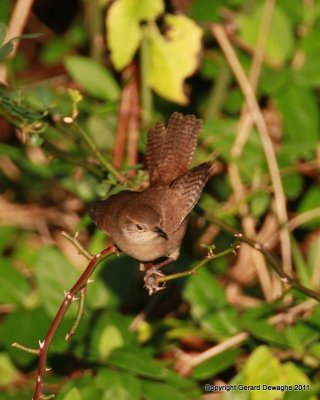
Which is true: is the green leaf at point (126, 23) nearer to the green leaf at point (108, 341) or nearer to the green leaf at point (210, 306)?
the green leaf at point (210, 306)

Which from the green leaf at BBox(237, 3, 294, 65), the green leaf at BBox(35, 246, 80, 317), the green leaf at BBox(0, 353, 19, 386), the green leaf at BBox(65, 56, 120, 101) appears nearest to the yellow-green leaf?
the green leaf at BBox(65, 56, 120, 101)

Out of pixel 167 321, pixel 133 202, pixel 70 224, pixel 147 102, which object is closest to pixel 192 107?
pixel 147 102

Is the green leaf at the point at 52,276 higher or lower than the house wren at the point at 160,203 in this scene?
lower

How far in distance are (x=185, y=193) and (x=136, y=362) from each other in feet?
2.04

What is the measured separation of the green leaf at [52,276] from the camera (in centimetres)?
342

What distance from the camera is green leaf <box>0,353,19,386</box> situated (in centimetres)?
362

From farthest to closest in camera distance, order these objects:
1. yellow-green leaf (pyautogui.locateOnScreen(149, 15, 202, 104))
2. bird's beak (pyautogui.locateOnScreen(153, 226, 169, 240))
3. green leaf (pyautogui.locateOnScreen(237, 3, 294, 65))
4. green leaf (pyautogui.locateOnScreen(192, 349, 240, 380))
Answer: green leaf (pyautogui.locateOnScreen(237, 3, 294, 65)) → yellow-green leaf (pyautogui.locateOnScreen(149, 15, 202, 104)) → green leaf (pyautogui.locateOnScreen(192, 349, 240, 380)) → bird's beak (pyautogui.locateOnScreen(153, 226, 169, 240))

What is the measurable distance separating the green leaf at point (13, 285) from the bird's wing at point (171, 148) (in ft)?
2.29

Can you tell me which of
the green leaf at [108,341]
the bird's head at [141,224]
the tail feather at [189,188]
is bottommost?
the green leaf at [108,341]

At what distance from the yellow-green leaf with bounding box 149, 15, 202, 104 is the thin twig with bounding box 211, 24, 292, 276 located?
47 cm

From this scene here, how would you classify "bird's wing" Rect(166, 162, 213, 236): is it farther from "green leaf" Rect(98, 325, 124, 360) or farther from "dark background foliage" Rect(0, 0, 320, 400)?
"green leaf" Rect(98, 325, 124, 360)

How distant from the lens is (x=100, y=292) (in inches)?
140

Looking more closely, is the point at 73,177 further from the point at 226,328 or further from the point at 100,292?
the point at 226,328

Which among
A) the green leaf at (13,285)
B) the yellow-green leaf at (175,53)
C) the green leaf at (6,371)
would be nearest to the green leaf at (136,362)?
the green leaf at (13,285)
